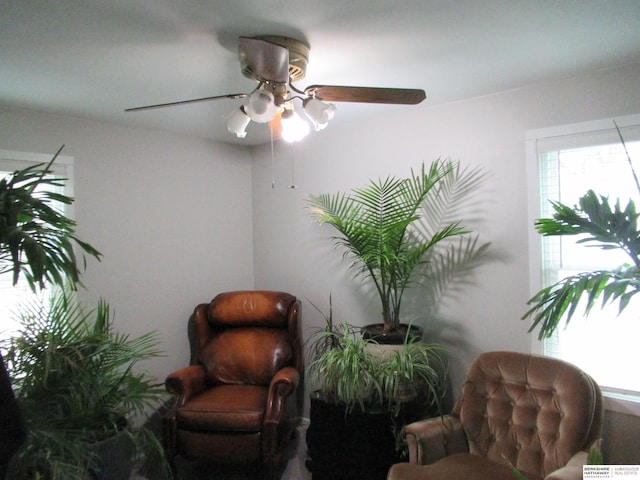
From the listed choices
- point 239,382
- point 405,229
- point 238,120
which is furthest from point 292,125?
point 239,382

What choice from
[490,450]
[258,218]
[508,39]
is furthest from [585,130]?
[258,218]

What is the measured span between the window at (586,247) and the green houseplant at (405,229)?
1.25ft

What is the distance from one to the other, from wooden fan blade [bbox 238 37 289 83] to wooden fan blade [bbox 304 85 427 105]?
0.13 metres

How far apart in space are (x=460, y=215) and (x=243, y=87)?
1540 mm

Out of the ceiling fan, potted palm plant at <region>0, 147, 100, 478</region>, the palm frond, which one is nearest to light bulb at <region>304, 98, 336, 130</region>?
the ceiling fan

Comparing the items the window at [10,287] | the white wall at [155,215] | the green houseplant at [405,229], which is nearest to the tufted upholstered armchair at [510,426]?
the green houseplant at [405,229]

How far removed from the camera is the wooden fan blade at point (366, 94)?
1.76m

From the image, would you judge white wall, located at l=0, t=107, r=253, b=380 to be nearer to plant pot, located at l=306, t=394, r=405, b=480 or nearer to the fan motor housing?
plant pot, located at l=306, t=394, r=405, b=480

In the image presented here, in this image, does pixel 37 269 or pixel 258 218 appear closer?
pixel 37 269

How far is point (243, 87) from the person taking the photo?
240cm

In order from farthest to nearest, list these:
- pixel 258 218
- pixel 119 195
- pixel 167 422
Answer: pixel 258 218
pixel 119 195
pixel 167 422

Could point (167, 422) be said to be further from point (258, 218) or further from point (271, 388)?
point (258, 218)

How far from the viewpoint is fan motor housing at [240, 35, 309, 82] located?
5.90 ft

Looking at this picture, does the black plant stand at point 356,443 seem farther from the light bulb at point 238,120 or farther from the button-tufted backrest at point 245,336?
the light bulb at point 238,120
